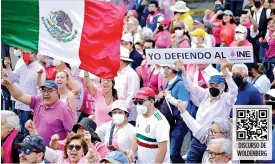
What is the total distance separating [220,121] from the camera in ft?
42.2

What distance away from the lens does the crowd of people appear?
12.3m

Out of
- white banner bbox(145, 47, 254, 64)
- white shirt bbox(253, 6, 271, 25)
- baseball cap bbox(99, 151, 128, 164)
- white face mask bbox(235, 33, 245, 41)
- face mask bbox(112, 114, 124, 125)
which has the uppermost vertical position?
white shirt bbox(253, 6, 271, 25)

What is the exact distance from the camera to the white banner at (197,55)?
13.9m

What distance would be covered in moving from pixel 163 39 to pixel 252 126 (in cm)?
723

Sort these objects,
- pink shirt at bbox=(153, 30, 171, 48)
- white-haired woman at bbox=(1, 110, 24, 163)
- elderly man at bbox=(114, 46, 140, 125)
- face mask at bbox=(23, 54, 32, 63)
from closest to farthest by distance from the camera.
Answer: white-haired woman at bbox=(1, 110, 24, 163)
elderly man at bbox=(114, 46, 140, 125)
face mask at bbox=(23, 54, 32, 63)
pink shirt at bbox=(153, 30, 171, 48)

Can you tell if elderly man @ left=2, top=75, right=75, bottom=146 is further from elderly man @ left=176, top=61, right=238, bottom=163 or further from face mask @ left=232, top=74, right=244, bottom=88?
face mask @ left=232, top=74, right=244, bottom=88

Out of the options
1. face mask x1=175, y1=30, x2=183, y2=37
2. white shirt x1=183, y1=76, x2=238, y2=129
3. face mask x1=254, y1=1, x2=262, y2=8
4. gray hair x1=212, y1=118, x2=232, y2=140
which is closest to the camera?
gray hair x1=212, y1=118, x2=232, y2=140

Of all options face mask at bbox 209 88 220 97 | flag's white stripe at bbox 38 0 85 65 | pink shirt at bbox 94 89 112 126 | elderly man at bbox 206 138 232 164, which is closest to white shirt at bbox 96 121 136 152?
pink shirt at bbox 94 89 112 126

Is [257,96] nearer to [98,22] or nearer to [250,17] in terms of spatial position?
[98,22]

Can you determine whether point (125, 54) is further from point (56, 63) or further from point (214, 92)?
point (214, 92)

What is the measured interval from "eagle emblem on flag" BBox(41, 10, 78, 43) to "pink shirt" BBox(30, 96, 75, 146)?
1684mm

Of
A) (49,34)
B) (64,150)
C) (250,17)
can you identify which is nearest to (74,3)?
(49,34)

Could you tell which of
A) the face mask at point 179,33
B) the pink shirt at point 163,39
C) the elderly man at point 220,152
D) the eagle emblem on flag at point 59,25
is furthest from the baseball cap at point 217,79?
the pink shirt at point 163,39

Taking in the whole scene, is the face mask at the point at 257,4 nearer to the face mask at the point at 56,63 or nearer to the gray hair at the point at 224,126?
the face mask at the point at 56,63
